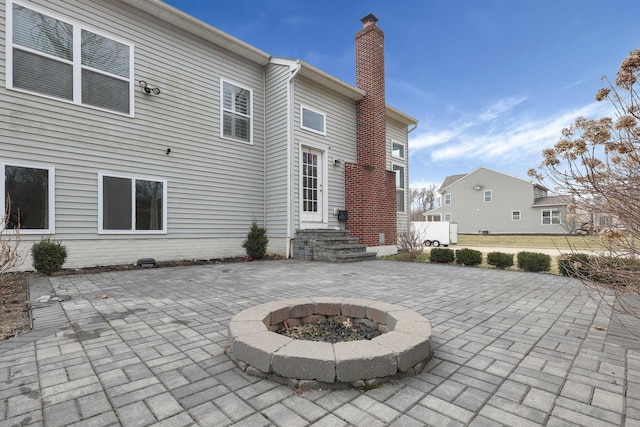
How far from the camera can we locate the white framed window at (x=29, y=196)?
557 cm

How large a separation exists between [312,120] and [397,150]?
5.19m

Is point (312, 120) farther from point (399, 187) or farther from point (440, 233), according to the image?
point (440, 233)

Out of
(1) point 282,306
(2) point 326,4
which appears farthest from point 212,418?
(2) point 326,4

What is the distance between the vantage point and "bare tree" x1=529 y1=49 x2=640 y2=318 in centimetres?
217

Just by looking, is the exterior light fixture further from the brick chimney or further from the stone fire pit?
the stone fire pit

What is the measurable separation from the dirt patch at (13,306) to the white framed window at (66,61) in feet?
11.6

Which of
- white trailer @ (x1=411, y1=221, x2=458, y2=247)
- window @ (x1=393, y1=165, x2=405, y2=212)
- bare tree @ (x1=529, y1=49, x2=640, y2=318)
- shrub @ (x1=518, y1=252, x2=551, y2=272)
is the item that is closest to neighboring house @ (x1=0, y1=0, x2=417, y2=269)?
window @ (x1=393, y1=165, x2=405, y2=212)

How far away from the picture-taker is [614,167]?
94.0 inches

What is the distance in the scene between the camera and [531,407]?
1729 millimetres

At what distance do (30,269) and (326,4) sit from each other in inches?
470

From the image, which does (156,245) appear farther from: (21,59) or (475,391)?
(475,391)

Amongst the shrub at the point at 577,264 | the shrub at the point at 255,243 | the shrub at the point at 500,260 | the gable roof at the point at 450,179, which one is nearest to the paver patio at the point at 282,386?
the shrub at the point at 577,264

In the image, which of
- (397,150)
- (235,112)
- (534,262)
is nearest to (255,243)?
(235,112)

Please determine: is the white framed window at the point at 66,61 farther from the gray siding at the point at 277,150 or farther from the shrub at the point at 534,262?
the shrub at the point at 534,262
